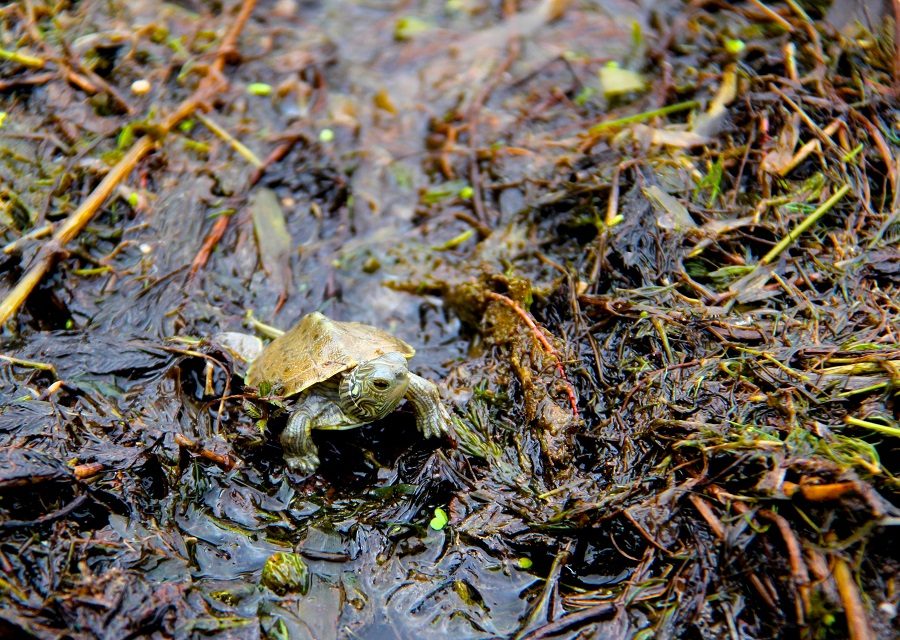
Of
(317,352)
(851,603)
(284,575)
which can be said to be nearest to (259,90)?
(317,352)

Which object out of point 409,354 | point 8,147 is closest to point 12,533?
point 409,354

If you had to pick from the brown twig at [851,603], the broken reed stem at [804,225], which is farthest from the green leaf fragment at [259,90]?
the brown twig at [851,603]

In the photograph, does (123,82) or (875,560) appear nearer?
(875,560)

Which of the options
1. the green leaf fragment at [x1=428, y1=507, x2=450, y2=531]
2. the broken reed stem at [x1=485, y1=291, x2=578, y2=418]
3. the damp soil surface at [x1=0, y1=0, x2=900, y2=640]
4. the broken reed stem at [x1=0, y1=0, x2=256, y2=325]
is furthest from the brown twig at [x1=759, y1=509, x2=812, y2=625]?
the broken reed stem at [x1=0, y1=0, x2=256, y2=325]

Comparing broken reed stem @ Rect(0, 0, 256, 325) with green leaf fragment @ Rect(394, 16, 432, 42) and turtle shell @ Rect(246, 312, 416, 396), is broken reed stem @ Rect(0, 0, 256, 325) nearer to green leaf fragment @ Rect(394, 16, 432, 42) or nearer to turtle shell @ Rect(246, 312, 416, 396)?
green leaf fragment @ Rect(394, 16, 432, 42)

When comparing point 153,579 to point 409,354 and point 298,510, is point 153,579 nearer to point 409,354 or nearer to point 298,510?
point 298,510

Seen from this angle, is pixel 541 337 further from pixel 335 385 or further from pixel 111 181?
pixel 111 181
